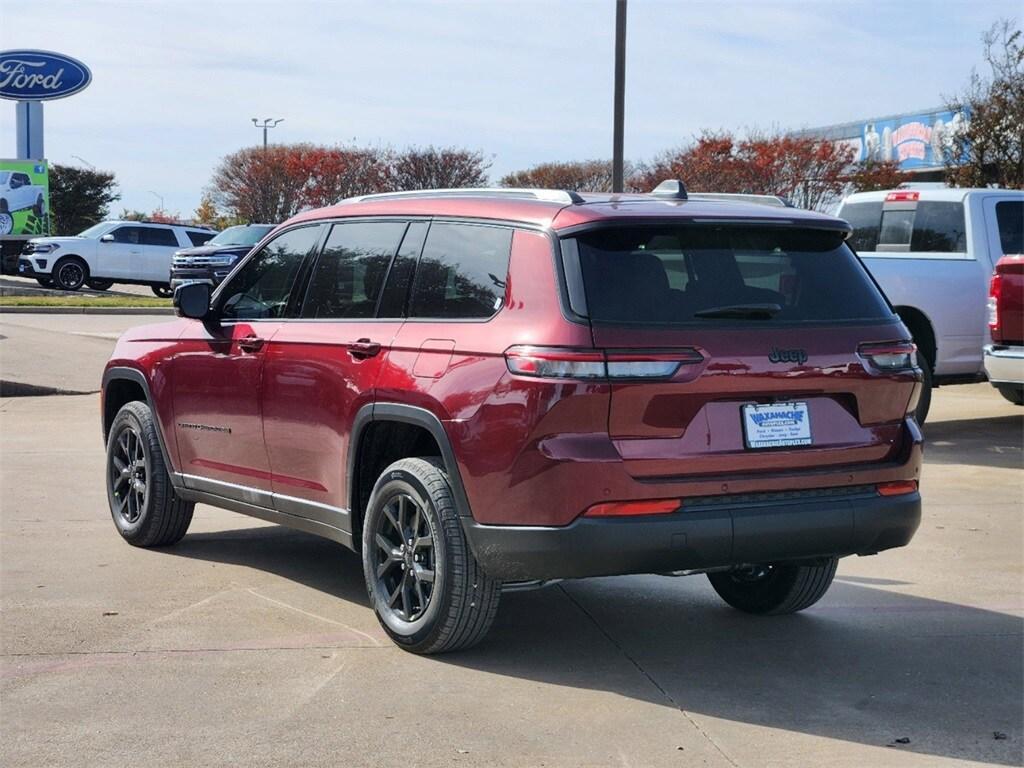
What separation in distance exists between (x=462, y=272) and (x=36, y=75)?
42.2m

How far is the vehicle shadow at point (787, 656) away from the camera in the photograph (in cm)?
503

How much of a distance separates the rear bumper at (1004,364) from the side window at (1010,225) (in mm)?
1596

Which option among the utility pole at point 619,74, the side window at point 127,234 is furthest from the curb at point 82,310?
the utility pole at point 619,74

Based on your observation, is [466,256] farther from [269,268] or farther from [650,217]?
[269,268]

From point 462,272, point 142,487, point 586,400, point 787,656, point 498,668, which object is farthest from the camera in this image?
point 142,487

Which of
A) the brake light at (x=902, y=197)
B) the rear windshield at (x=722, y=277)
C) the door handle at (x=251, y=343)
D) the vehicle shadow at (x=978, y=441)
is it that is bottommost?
the vehicle shadow at (x=978, y=441)

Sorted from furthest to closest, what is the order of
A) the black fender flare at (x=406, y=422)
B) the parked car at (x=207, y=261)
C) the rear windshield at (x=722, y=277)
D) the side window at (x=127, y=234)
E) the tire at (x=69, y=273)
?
the side window at (x=127, y=234) → the tire at (x=69, y=273) → the parked car at (x=207, y=261) → the black fender flare at (x=406, y=422) → the rear windshield at (x=722, y=277)

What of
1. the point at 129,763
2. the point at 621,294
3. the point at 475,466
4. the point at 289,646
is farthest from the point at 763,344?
the point at 129,763

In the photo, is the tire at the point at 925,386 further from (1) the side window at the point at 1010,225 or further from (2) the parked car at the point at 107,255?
(2) the parked car at the point at 107,255

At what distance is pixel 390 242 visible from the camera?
6238 mm

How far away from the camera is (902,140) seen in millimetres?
45062

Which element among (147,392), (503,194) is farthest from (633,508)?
(147,392)

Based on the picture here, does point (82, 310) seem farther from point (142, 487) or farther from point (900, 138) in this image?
point (900, 138)

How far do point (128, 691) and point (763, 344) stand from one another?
2612mm
